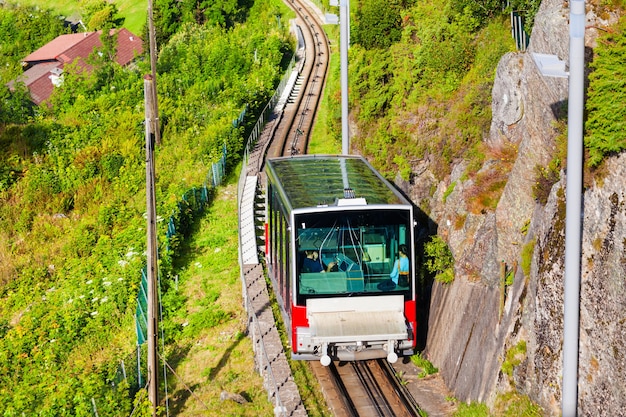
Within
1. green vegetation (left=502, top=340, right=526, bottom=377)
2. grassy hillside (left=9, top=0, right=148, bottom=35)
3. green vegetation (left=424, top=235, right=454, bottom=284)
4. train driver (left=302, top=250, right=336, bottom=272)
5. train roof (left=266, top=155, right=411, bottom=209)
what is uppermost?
grassy hillside (left=9, top=0, right=148, bottom=35)

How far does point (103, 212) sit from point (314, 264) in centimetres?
1955

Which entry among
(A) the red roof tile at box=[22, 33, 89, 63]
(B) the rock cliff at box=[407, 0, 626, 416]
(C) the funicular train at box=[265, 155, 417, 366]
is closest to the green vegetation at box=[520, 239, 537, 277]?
(B) the rock cliff at box=[407, 0, 626, 416]

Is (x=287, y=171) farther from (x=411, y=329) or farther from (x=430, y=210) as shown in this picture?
(x=411, y=329)

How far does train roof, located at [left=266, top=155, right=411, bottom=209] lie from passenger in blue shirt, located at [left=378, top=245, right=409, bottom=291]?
102cm

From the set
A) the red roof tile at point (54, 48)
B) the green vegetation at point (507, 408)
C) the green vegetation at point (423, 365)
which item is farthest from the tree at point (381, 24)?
the red roof tile at point (54, 48)

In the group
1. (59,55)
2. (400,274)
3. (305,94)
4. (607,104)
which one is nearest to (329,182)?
(400,274)

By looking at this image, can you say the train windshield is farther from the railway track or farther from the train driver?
the railway track

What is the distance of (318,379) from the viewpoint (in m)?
18.5

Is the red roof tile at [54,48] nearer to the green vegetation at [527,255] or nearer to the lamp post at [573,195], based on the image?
the green vegetation at [527,255]

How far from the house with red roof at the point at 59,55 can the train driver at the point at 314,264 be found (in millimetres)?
65249

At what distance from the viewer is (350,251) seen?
54.2 ft

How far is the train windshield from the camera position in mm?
16516

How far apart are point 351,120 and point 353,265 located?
51.1 feet

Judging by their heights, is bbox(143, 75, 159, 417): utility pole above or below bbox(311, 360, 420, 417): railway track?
above
